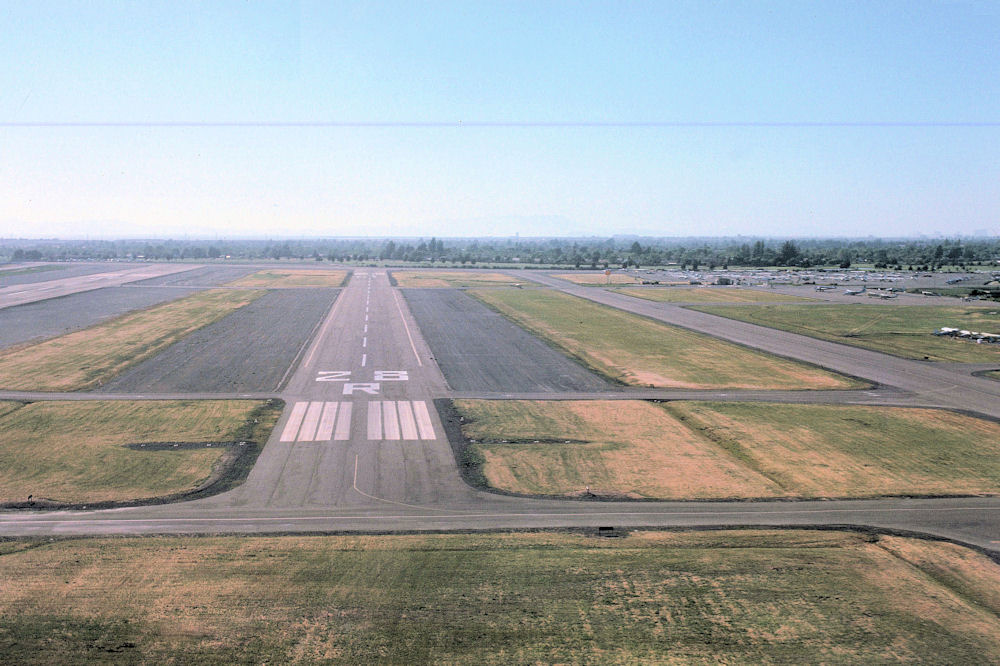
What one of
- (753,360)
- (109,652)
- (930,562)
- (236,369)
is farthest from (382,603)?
(753,360)

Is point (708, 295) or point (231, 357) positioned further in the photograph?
point (708, 295)

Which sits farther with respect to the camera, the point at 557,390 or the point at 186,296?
the point at 186,296

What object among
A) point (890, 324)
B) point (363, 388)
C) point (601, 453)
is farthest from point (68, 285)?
point (890, 324)

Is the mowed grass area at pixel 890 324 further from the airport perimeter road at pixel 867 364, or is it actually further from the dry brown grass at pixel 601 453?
the dry brown grass at pixel 601 453

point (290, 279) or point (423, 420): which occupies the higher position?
point (290, 279)

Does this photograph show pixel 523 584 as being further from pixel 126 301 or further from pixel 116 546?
pixel 126 301

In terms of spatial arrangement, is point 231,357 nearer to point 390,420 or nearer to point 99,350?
point 99,350
